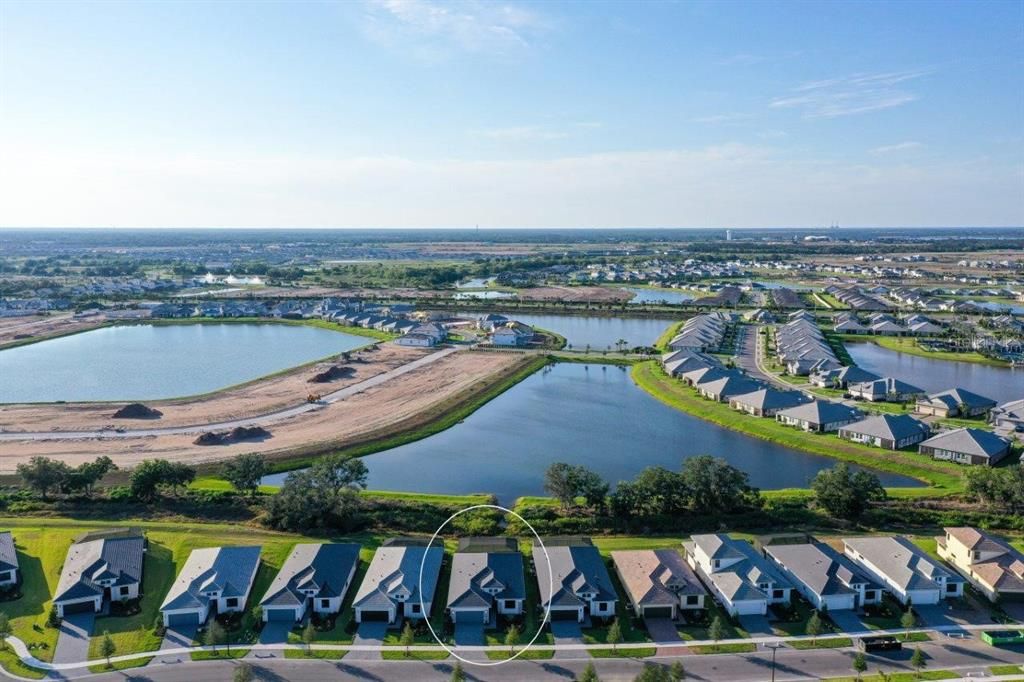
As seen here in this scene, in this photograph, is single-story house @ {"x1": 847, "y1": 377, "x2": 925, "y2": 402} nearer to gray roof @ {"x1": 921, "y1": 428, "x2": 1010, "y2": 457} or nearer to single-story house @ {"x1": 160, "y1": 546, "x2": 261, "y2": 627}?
gray roof @ {"x1": 921, "y1": 428, "x2": 1010, "y2": 457}

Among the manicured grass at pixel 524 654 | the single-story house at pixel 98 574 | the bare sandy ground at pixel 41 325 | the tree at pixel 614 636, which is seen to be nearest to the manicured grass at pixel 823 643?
the tree at pixel 614 636

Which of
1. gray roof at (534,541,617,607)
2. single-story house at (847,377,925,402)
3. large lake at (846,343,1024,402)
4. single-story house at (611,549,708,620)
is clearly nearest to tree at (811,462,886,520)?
single-story house at (611,549,708,620)

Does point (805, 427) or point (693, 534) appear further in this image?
point (805, 427)

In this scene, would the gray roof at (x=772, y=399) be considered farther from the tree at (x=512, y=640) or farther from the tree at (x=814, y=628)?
the tree at (x=512, y=640)

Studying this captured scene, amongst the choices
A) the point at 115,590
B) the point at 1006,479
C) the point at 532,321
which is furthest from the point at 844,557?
the point at 532,321

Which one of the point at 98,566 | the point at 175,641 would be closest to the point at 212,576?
the point at 175,641

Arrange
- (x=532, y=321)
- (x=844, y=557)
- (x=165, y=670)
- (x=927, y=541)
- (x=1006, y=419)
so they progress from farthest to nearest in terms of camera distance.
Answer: (x=532, y=321) < (x=1006, y=419) < (x=927, y=541) < (x=844, y=557) < (x=165, y=670)

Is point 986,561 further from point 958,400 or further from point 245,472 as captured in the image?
point 245,472

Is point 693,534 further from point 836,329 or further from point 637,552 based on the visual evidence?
point 836,329
